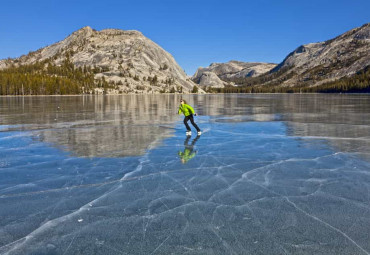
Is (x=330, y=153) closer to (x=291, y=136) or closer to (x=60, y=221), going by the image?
(x=291, y=136)

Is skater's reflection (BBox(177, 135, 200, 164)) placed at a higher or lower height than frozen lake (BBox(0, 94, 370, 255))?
higher

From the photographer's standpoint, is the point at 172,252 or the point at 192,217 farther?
the point at 192,217

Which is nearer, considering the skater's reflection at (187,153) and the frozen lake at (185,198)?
the frozen lake at (185,198)

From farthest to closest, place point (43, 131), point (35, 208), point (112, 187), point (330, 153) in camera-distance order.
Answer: point (43, 131), point (330, 153), point (112, 187), point (35, 208)

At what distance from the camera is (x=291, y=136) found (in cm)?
1731

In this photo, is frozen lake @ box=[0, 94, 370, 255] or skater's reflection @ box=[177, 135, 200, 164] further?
skater's reflection @ box=[177, 135, 200, 164]

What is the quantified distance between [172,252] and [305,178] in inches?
233

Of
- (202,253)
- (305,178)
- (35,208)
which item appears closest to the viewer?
(202,253)

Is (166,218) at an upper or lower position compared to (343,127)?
lower

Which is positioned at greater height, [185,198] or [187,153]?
[187,153]

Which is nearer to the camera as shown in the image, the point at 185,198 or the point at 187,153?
the point at 185,198

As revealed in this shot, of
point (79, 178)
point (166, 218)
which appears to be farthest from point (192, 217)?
point (79, 178)

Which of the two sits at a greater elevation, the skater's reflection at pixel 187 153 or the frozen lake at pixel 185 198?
the skater's reflection at pixel 187 153

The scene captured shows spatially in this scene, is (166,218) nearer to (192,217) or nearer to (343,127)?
(192,217)
